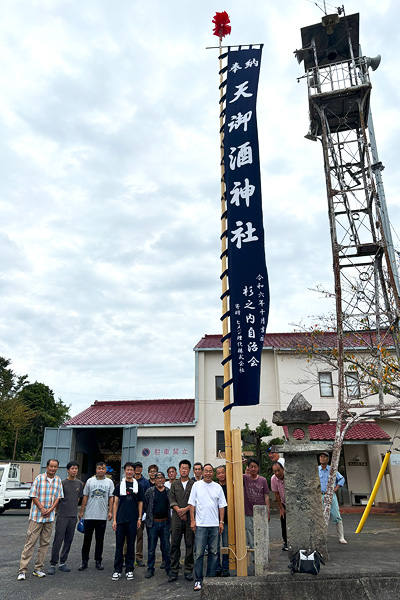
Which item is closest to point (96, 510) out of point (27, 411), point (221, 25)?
point (221, 25)

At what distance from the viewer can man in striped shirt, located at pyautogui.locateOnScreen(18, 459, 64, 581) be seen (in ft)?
22.3

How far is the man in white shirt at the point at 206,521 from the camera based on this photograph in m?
6.18

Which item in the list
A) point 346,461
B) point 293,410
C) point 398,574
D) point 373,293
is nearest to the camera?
point 398,574

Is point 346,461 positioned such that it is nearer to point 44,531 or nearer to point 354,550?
point 354,550

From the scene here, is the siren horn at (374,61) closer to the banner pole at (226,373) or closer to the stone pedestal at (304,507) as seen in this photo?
the banner pole at (226,373)

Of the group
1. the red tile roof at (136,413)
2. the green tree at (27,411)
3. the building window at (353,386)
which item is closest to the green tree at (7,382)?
the green tree at (27,411)

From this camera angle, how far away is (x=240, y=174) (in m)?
7.45

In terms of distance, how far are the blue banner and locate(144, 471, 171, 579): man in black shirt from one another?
2.27 metres

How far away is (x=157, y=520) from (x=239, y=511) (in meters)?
1.70

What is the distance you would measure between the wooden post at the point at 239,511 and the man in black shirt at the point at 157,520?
1.41m

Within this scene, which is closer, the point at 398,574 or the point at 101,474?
the point at 398,574

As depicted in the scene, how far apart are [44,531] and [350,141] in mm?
13253

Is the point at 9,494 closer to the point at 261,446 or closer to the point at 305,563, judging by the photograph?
the point at 261,446

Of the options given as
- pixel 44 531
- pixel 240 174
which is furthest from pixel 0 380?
pixel 240 174
